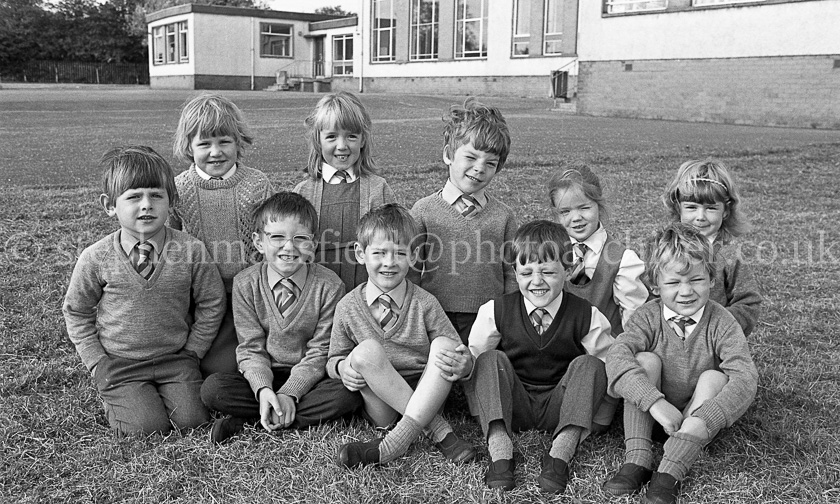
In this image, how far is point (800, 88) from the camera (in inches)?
667

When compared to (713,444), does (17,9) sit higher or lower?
higher

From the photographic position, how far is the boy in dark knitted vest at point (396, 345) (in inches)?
110

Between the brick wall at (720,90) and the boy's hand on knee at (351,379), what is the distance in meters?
16.6

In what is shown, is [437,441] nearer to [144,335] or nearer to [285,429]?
[285,429]

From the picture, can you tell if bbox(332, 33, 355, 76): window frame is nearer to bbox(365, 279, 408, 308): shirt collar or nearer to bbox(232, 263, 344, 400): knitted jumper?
bbox(232, 263, 344, 400): knitted jumper

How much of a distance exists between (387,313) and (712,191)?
147 centimetres

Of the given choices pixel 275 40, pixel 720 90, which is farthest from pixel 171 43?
pixel 720 90

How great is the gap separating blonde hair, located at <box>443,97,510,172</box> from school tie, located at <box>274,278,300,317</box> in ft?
2.99

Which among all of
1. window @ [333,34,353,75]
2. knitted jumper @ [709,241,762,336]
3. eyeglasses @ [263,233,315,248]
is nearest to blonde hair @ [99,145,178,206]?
eyeglasses @ [263,233,315,248]

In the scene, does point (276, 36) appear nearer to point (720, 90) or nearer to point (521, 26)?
point (521, 26)

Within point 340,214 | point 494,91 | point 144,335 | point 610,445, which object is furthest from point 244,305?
point 494,91

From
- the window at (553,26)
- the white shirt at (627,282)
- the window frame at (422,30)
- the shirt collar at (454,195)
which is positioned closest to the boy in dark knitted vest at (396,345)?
the shirt collar at (454,195)

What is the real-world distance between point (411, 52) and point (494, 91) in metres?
5.75

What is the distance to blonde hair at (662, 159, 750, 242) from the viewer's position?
3299 mm
